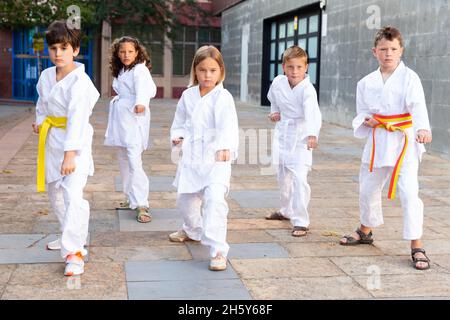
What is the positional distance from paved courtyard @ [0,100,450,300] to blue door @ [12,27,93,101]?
22.1 m

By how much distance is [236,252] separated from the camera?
500cm

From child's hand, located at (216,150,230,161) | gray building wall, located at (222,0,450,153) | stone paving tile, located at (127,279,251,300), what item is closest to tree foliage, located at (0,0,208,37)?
gray building wall, located at (222,0,450,153)

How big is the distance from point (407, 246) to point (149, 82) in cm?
258

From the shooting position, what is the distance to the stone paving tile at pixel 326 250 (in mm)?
4964

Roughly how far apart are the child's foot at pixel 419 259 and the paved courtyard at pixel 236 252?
0.20ft

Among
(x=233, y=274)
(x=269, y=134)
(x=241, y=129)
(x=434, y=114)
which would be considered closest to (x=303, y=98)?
(x=233, y=274)

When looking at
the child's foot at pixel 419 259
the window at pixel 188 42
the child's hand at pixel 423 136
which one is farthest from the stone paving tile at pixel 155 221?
the window at pixel 188 42

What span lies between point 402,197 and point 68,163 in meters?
2.30

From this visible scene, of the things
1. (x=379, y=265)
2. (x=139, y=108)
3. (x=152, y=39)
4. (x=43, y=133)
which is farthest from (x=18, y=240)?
(x=152, y=39)

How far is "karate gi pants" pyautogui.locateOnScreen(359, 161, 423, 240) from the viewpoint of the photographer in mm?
4816

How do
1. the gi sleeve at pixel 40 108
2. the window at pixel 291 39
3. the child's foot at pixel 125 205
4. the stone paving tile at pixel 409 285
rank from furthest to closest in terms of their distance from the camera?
the window at pixel 291 39 < the child's foot at pixel 125 205 < the gi sleeve at pixel 40 108 < the stone paving tile at pixel 409 285

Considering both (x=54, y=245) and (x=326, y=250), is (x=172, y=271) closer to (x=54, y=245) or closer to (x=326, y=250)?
(x=54, y=245)

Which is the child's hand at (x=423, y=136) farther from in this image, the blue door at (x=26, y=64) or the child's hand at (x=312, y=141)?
the blue door at (x=26, y=64)
